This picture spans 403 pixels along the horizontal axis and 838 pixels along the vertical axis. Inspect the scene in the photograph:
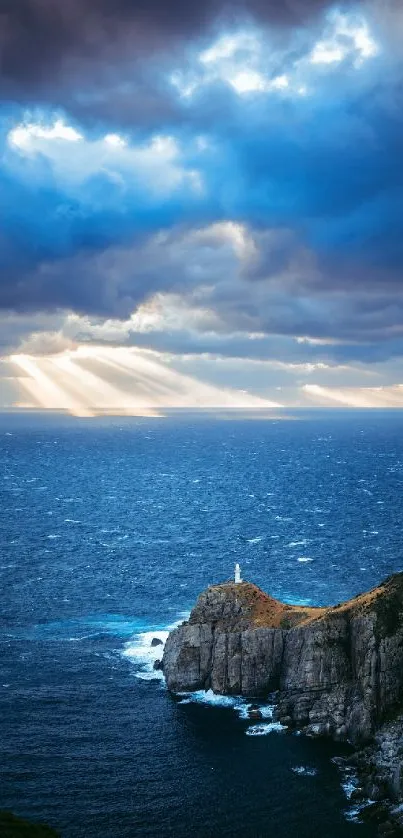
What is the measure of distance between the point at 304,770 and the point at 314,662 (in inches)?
604

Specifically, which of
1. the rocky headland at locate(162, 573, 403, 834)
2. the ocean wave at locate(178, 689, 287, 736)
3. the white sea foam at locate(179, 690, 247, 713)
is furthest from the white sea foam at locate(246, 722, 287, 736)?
the white sea foam at locate(179, 690, 247, 713)

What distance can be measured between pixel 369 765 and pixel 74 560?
102741mm

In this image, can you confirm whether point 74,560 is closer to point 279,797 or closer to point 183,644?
point 183,644

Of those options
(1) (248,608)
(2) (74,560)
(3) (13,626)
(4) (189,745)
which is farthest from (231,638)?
(2) (74,560)

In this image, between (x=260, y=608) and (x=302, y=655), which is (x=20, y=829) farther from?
(x=260, y=608)

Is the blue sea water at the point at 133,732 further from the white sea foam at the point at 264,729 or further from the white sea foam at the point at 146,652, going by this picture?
the white sea foam at the point at 146,652

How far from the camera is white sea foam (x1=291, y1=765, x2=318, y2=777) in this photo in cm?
8700

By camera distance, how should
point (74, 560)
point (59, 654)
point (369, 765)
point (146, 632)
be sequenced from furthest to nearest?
point (74, 560) → point (146, 632) → point (59, 654) → point (369, 765)

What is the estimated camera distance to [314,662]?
100250 millimetres

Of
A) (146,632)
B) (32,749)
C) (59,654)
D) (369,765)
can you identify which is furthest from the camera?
(146,632)

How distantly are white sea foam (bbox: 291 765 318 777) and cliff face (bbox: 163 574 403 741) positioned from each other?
Result: 720cm

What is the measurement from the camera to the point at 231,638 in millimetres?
106938

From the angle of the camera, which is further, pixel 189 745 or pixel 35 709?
pixel 35 709

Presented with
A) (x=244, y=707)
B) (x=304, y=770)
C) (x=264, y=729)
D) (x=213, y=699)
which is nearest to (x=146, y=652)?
(x=213, y=699)
